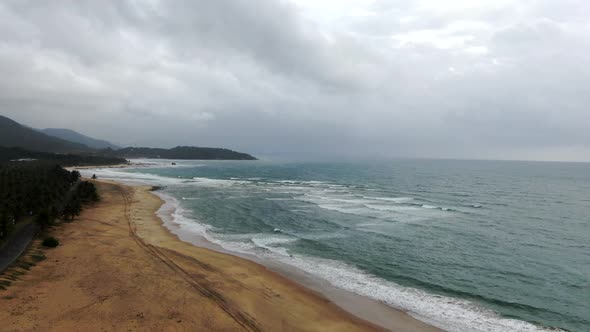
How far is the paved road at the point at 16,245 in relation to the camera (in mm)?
23516

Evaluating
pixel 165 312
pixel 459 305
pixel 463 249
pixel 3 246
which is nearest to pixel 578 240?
pixel 463 249

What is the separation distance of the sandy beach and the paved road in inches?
74.9

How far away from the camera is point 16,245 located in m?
27.0

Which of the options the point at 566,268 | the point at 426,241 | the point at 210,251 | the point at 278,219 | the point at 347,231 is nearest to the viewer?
the point at 566,268

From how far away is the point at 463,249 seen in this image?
33.7 metres

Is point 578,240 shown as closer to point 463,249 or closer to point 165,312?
point 463,249

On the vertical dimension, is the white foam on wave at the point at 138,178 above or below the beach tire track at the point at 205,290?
above

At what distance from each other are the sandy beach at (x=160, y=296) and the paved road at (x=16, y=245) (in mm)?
1902

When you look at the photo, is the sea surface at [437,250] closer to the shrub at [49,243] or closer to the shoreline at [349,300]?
the shoreline at [349,300]

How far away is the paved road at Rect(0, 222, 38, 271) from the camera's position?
77.2ft

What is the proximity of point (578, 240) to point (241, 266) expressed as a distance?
38.9 m

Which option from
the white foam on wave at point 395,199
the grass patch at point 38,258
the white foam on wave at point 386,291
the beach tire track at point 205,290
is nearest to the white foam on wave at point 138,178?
the white foam on wave at point 395,199

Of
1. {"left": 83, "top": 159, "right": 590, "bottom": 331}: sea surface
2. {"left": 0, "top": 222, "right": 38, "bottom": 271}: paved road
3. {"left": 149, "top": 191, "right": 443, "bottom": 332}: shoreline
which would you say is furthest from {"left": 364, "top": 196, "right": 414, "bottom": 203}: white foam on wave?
{"left": 0, "top": 222, "right": 38, "bottom": 271}: paved road

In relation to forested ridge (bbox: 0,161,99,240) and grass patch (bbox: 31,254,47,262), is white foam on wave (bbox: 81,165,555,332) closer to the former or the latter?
grass patch (bbox: 31,254,47,262)
